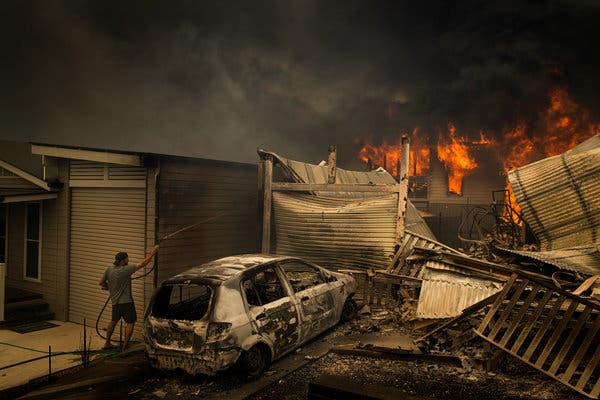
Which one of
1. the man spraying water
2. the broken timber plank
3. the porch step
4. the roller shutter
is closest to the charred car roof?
the man spraying water

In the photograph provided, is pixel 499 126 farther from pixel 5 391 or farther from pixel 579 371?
pixel 5 391

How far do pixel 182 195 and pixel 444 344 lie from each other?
6.41 metres

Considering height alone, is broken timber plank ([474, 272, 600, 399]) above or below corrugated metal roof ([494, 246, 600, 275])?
below

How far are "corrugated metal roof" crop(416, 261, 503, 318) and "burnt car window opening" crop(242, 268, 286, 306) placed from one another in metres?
2.48

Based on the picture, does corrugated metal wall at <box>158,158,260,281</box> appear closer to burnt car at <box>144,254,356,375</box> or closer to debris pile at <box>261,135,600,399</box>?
debris pile at <box>261,135,600,399</box>

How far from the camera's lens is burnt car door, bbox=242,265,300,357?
5.46 m

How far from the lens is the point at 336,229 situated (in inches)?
378

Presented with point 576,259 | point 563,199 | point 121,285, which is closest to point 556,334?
point 576,259

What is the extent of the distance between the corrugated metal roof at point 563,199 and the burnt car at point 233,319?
19.8ft

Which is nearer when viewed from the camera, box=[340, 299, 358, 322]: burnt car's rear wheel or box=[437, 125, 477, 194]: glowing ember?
box=[340, 299, 358, 322]: burnt car's rear wheel

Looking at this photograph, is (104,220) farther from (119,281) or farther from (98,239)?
(119,281)

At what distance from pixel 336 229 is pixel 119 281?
4.98 m

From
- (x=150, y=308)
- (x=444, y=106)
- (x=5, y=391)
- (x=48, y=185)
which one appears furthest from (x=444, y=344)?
(x=444, y=106)

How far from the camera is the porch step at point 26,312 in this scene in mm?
9859
